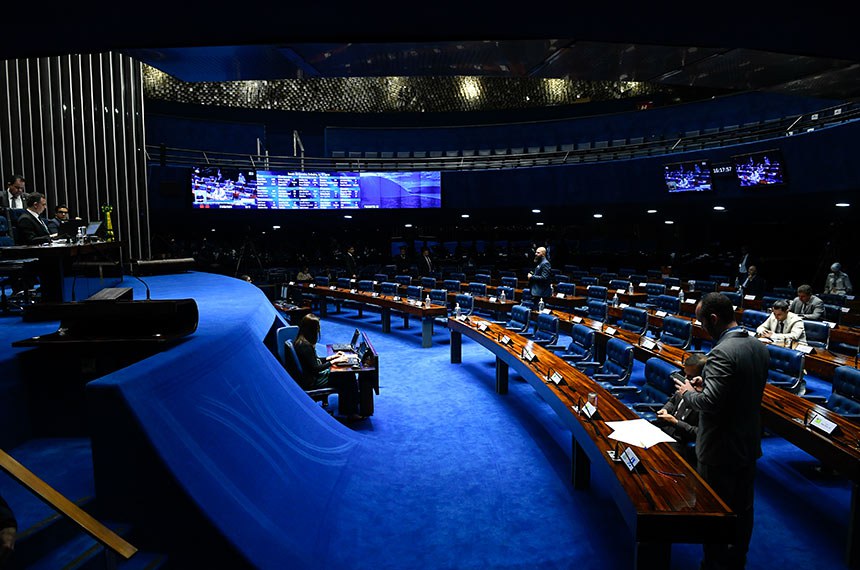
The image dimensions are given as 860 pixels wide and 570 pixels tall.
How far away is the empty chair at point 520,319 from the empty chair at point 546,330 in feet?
0.71

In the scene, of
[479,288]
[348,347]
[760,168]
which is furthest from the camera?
[479,288]

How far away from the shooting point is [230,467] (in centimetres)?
296

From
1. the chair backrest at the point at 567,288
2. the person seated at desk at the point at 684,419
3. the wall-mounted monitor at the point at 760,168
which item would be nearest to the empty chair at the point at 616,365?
the person seated at desk at the point at 684,419

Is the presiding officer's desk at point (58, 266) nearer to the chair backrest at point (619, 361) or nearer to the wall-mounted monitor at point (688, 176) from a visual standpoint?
the chair backrest at point (619, 361)

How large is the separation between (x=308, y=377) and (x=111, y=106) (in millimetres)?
9464

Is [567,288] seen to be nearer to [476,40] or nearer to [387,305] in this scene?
[387,305]

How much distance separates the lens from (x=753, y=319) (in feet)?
23.5

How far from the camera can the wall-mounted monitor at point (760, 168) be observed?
416 inches

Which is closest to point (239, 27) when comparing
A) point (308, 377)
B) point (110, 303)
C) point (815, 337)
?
point (110, 303)

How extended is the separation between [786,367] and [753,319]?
7.61ft

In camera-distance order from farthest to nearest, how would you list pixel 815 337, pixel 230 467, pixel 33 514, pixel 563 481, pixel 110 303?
1. pixel 815 337
2. pixel 563 481
3. pixel 110 303
4. pixel 230 467
5. pixel 33 514

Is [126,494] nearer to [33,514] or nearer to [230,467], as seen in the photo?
[33,514]

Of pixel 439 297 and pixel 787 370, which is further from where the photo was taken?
pixel 439 297

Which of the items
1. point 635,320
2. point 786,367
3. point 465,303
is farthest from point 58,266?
point 635,320
